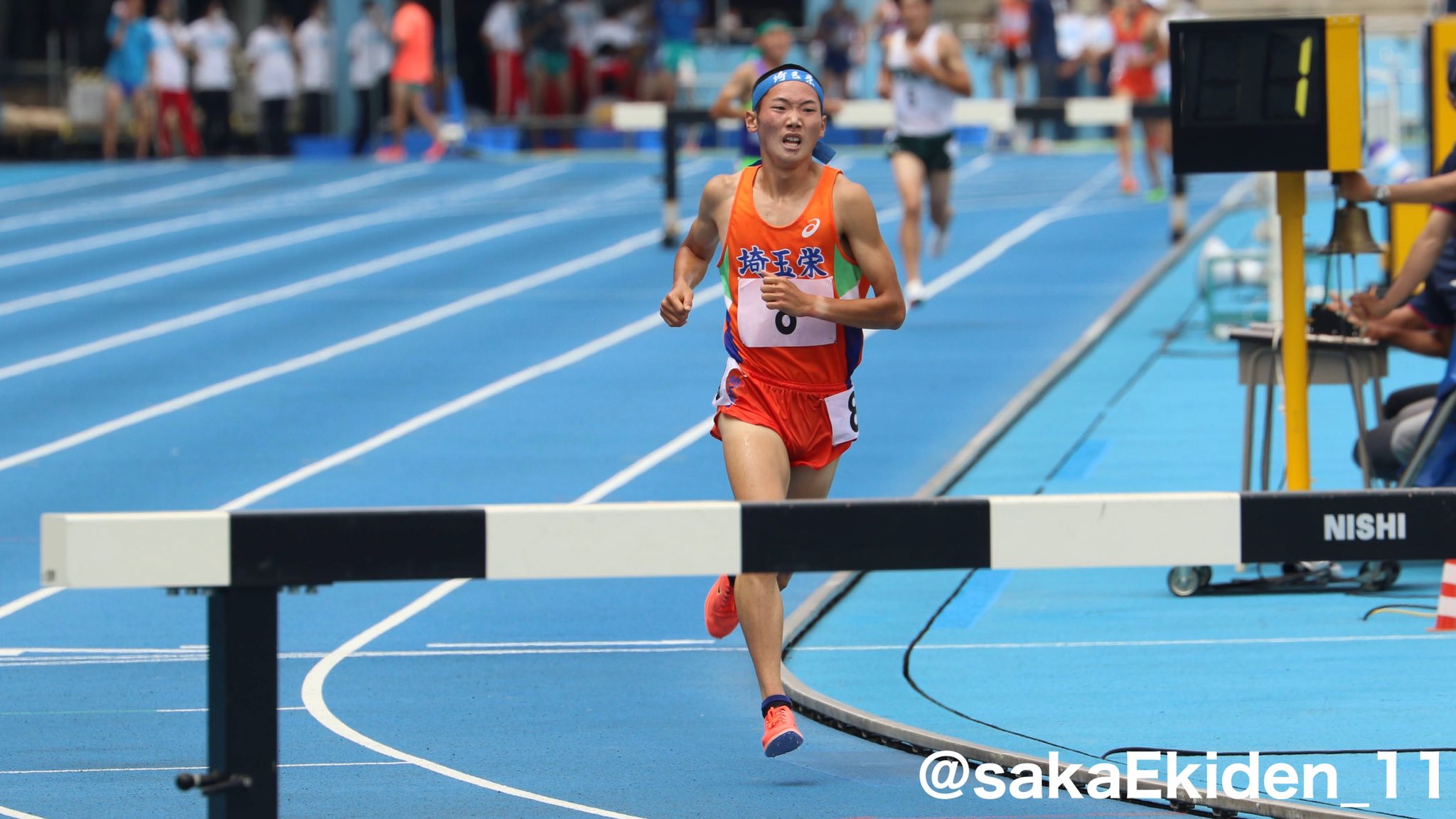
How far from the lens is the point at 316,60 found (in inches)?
1342

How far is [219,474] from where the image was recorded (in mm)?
12016

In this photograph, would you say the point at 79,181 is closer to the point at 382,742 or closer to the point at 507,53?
the point at 507,53

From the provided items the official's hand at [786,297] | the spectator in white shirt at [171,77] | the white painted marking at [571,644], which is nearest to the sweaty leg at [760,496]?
the official's hand at [786,297]

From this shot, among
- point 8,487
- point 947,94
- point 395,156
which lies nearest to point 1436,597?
point 8,487

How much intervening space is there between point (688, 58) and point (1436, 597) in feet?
90.2

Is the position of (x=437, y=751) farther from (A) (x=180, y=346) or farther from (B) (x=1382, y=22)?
(B) (x=1382, y=22)

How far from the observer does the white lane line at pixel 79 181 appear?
2791cm

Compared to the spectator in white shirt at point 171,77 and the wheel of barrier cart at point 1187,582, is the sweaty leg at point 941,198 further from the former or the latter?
the spectator in white shirt at point 171,77

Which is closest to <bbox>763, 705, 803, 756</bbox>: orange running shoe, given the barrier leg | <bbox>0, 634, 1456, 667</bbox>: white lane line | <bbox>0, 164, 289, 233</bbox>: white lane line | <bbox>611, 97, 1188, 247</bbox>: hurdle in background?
the barrier leg

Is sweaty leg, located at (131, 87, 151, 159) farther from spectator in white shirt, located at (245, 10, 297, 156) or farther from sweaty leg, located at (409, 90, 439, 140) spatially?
sweaty leg, located at (409, 90, 439, 140)

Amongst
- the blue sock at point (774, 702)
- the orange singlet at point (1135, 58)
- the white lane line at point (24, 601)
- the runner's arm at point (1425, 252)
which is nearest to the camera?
the blue sock at point (774, 702)

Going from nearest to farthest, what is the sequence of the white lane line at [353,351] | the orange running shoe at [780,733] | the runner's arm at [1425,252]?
the orange running shoe at [780,733], the runner's arm at [1425,252], the white lane line at [353,351]

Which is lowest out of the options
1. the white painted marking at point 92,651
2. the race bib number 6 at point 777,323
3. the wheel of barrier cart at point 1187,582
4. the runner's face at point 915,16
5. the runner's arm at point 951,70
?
the white painted marking at point 92,651

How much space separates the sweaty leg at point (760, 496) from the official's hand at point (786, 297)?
46 centimetres
